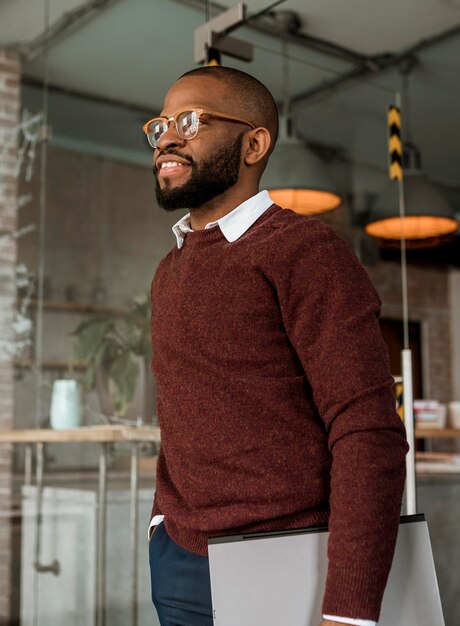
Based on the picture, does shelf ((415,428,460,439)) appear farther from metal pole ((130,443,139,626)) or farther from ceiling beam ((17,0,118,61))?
ceiling beam ((17,0,118,61))

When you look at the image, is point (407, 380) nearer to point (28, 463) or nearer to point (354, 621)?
point (354, 621)

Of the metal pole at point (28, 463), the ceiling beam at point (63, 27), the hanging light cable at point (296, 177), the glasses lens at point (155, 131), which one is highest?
the ceiling beam at point (63, 27)

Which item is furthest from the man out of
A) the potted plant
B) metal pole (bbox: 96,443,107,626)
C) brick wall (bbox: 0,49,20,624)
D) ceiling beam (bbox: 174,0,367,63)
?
brick wall (bbox: 0,49,20,624)

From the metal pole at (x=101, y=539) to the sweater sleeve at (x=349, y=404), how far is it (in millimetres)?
1861

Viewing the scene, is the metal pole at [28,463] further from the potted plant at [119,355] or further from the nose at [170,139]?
the nose at [170,139]

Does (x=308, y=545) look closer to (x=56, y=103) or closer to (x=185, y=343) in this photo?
(x=185, y=343)

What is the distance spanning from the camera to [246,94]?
1222 mm

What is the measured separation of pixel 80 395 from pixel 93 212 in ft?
2.03

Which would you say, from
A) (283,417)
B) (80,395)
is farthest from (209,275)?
(80,395)

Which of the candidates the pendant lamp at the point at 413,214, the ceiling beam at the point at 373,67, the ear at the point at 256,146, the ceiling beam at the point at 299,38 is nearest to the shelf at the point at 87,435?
the pendant lamp at the point at 413,214

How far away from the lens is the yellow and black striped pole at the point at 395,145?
209 cm

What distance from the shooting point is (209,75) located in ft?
4.02

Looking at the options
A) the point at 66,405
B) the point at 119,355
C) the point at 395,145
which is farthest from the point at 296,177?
the point at 66,405

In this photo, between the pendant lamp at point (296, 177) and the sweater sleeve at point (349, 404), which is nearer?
the sweater sleeve at point (349, 404)
